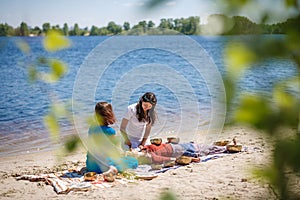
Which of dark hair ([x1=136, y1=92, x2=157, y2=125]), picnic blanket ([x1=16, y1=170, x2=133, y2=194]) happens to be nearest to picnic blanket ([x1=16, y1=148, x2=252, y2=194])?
picnic blanket ([x1=16, y1=170, x2=133, y2=194])

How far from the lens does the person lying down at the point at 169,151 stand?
5.84 m

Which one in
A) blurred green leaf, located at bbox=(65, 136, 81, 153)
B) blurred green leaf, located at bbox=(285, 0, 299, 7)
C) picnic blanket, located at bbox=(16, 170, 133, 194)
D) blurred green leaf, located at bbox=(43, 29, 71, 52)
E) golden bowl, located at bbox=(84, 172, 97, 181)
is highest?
blurred green leaf, located at bbox=(285, 0, 299, 7)

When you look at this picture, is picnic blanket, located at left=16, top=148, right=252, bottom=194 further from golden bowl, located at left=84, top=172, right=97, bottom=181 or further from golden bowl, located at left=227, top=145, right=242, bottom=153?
golden bowl, located at left=227, top=145, right=242, bottom=153

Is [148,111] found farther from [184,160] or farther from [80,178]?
[80,178]

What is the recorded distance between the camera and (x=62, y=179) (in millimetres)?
5445

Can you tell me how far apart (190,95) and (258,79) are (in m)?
12.9

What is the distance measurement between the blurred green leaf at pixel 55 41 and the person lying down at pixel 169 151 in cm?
510

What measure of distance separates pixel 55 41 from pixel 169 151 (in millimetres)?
5437

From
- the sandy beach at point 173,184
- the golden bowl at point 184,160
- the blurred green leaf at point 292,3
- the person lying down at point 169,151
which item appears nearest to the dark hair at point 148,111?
the person lying down at point 169,151

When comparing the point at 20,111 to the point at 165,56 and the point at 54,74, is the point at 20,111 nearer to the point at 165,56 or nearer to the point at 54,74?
the point at 54,74

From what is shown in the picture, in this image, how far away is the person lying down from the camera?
5.84 m

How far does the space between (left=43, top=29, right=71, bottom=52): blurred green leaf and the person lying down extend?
16.7 feet

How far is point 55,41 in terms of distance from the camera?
676 millimetres

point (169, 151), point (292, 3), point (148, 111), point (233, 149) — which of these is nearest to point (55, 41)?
point (292, 3)
